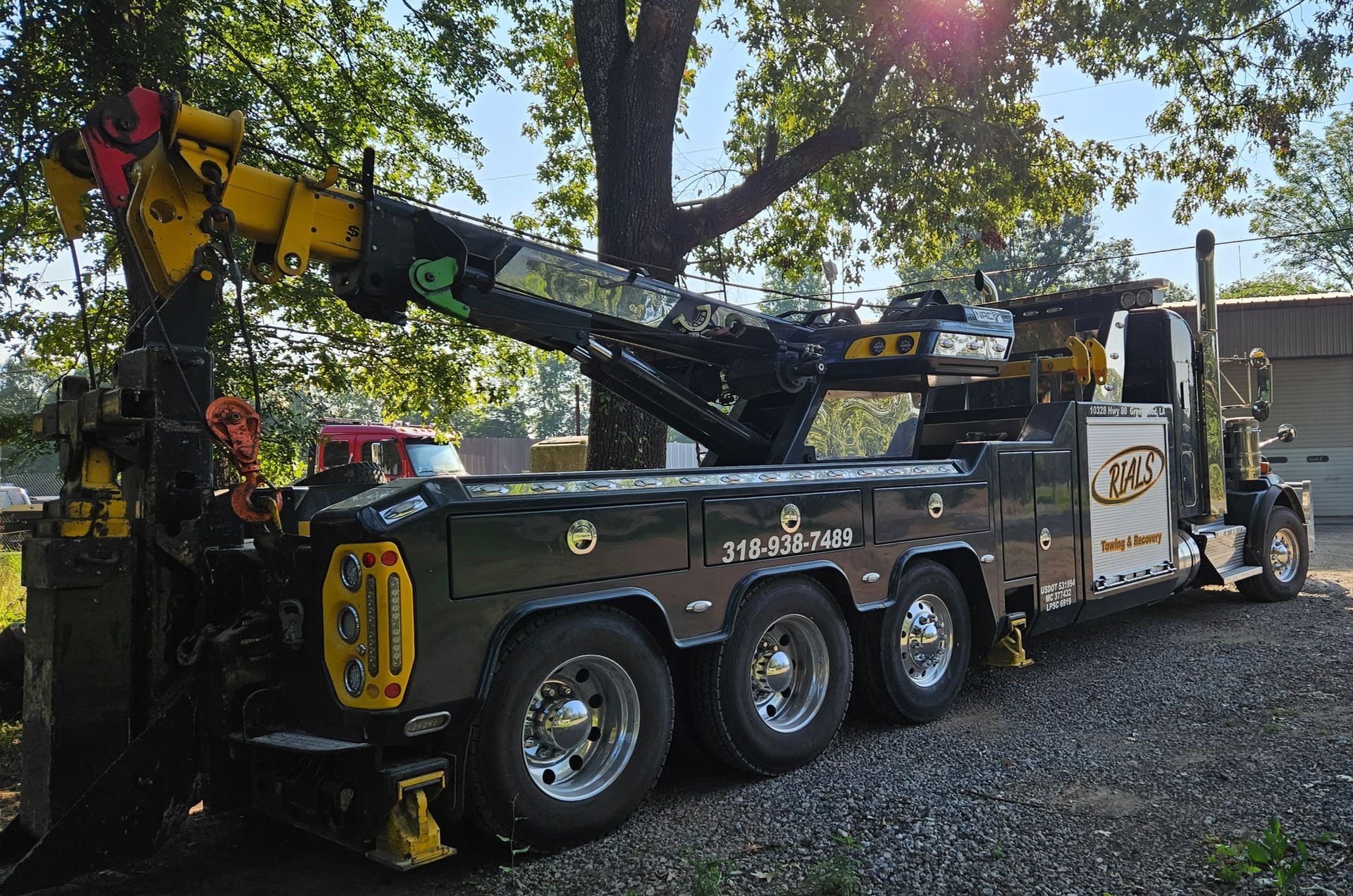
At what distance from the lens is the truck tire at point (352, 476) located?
162 inches

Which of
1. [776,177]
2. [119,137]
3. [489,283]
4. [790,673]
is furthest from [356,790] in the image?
[776,177]

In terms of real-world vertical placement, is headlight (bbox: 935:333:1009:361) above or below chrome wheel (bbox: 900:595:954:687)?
above

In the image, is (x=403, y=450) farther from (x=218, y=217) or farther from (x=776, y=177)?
(x=218, y=217)

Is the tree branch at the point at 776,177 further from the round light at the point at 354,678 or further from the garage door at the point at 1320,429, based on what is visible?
the garage door at the point at 1320,429

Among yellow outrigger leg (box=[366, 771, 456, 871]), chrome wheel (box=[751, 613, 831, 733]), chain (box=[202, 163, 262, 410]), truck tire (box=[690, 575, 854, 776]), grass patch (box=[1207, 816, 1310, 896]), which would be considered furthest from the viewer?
chrome wheel (box=[751, 613, 831, 733])

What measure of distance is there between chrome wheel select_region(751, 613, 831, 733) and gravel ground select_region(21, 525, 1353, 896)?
0.94 feet

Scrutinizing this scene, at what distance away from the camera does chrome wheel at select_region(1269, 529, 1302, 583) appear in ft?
31.7

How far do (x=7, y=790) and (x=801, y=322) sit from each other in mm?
5488

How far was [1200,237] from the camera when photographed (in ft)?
31.2

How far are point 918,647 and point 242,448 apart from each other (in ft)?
12.8

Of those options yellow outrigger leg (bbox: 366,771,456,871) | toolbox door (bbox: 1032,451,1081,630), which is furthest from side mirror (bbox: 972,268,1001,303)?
yellow outrigger leg (bbox: 366,771,456,871)

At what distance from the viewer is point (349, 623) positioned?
3520mm

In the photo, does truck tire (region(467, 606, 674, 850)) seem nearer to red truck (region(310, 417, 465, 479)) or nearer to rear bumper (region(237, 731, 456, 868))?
rear bumper (region(237, 731, 456, 868))

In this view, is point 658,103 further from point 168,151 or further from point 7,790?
point 7,790
